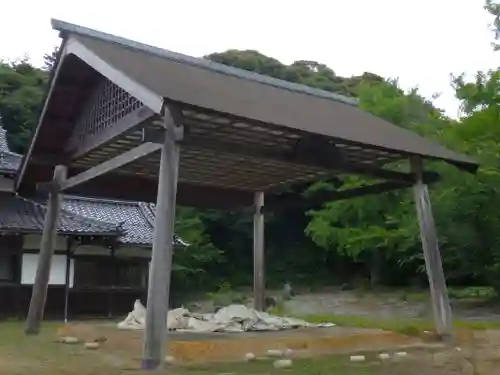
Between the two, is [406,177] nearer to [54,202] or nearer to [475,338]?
[475,338]

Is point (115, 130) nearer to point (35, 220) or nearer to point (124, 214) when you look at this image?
point (35, 220)

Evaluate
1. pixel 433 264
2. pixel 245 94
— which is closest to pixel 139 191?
pixel 245 94

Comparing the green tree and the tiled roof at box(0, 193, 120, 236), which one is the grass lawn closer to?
the tiled roof at box(0, 193, 120, 236)

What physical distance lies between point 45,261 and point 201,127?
3.22 meters

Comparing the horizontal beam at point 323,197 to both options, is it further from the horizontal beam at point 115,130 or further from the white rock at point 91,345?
the white rock at point 91,345

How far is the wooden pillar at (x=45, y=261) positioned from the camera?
8531 millimetres

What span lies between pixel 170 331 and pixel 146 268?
9.20 metres

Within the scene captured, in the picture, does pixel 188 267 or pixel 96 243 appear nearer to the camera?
pixel 96 243

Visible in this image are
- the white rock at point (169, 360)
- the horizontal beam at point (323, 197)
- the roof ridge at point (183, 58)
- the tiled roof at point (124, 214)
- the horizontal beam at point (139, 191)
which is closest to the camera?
the white rock at point (169, 360)

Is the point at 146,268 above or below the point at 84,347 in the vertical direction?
above

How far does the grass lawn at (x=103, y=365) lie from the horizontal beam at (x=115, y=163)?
2.03 metres

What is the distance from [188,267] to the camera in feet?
73.9

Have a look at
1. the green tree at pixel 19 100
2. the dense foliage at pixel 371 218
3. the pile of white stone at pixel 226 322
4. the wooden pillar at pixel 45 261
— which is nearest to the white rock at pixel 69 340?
the pile of white stone at pixel 226 322

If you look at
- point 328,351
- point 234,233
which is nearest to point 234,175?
point 328,351
